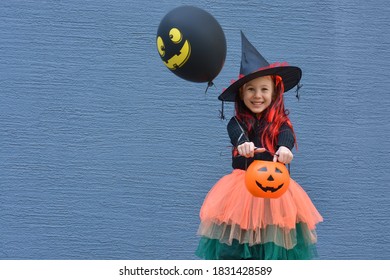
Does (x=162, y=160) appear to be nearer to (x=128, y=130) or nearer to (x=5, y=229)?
(x=128, y=130)

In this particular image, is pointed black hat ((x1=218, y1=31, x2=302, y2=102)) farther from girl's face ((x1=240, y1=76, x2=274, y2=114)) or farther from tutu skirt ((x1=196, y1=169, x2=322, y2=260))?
tutu skirt ((x1=196, y1=169, x2=322, y2=260))

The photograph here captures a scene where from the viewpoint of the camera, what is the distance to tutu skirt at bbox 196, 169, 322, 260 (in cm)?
272

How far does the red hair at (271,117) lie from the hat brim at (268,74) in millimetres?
43

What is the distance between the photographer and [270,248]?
2729 millimetres

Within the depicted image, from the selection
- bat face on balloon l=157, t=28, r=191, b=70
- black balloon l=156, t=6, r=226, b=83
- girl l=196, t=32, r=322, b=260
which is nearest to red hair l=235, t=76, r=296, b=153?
girl l=196, t=32, r=322, b=260

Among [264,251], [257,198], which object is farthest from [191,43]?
[264,251]

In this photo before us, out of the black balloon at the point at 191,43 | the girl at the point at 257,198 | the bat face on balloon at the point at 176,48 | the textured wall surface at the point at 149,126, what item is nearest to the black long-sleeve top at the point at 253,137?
the girl at the point at 257,198

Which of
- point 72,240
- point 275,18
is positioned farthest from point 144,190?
point 275,18

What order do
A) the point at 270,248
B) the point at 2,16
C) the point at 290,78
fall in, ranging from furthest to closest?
1. the point at 2,16
2. the point at 290,78
3. the point at 270,248

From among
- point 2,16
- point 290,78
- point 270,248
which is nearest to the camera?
point 270,248

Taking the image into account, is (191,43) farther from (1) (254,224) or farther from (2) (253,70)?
(1) (254,224)

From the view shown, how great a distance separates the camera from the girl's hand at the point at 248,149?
266 cm

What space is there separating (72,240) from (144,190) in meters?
0.56
